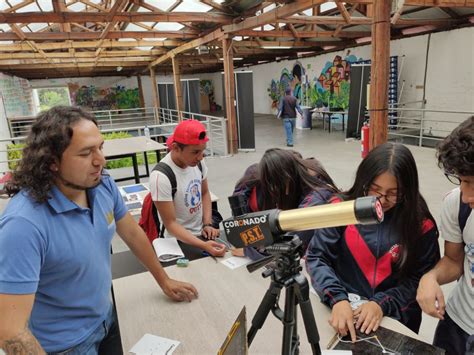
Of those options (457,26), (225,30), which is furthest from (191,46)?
(457,26)

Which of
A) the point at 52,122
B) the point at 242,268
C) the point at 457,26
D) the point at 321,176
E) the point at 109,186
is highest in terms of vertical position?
the point at 457,26

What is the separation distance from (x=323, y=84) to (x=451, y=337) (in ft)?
37.5

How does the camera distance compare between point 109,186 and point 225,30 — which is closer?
point 109,186

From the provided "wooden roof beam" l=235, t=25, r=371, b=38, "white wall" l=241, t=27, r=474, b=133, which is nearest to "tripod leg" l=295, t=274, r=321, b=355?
"wooden roof beam" l=235, t=25, r=371, b=38

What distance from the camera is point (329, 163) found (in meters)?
6.14

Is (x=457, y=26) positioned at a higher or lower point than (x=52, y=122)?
higher

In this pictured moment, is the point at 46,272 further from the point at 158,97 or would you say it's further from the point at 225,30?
the point at 158,97

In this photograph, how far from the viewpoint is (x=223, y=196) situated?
15.6ft

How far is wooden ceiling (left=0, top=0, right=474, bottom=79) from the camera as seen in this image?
5266 mm

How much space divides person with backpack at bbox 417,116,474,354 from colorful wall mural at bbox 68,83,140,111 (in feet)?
60.6

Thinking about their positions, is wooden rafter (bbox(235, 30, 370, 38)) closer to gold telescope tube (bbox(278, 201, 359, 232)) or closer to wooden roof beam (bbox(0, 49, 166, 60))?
wooden roof beam (bbox(0, 49, 166, 60))

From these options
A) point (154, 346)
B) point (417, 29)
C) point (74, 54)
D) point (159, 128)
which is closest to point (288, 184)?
point (154, 346)

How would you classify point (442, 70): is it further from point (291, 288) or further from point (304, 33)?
point (291, 288)

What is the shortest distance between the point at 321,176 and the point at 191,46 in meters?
7.69
